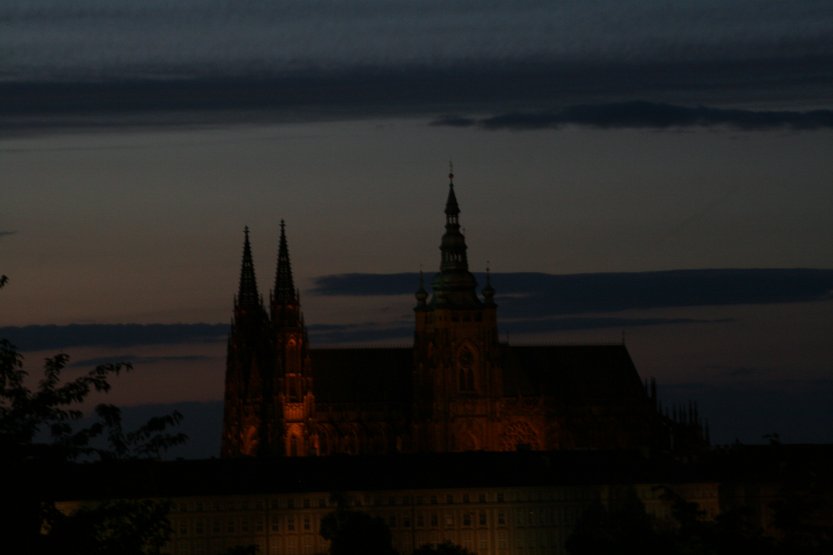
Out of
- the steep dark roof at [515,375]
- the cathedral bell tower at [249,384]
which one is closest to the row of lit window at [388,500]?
the cathedral bell tower at [249,384]

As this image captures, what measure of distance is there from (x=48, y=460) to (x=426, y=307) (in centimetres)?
13829

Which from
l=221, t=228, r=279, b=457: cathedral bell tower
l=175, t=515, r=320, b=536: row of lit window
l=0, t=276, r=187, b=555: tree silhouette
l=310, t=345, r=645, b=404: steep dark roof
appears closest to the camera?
l=0, t=276, r=187, b=555: tree silhouette

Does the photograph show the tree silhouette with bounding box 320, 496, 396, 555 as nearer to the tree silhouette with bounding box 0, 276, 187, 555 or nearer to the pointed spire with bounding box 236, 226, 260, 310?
the pointed spire with bounding box 236, 226, 260, 310

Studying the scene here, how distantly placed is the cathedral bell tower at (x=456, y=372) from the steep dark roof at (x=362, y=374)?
9.05ft

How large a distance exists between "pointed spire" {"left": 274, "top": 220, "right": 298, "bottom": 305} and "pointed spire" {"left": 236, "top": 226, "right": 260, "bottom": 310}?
284cm

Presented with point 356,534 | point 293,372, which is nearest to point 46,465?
point 356,534

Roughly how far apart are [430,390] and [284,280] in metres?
12.2

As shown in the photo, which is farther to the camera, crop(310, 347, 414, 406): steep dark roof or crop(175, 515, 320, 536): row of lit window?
crop(310, 347, 414, 406): steep dark roof

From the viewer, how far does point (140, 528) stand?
170ft

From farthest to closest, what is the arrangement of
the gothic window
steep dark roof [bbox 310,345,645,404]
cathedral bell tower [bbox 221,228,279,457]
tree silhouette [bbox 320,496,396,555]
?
1. steep dark roof [bbox 310,345,645,404]
2. the gothic window
3. cathedral bell tower [bbox 221,228,279,457]
4. tree silhouette [bbox 320,496,396,555]

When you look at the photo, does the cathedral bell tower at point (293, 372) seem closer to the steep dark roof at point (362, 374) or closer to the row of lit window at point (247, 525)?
the steep dark roof at point (362, 374)

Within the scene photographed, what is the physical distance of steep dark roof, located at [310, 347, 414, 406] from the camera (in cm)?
18712

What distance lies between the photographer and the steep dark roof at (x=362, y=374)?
18712 centimetres

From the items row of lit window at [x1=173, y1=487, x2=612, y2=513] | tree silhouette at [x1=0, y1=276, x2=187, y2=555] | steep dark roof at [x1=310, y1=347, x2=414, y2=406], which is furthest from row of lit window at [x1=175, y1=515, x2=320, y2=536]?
tree silhouette at [x1=0, y1=276, x2=187, y2=555]
